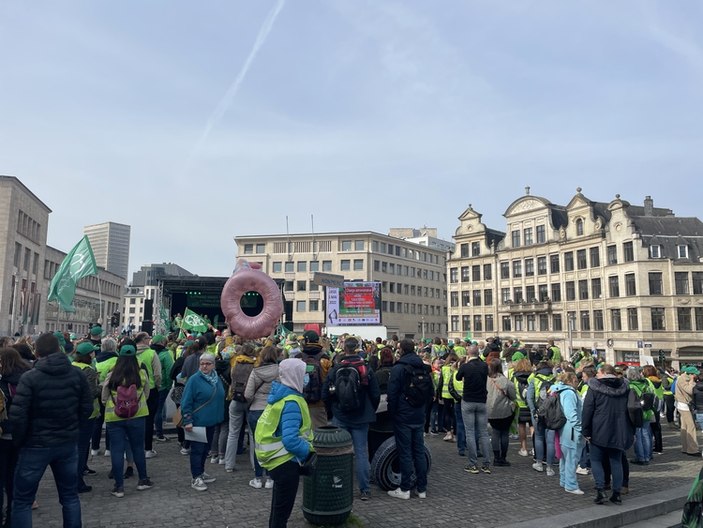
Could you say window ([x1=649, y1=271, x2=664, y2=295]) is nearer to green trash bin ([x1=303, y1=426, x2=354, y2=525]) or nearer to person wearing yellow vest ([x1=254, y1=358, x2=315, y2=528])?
green trash bin ([x1=303, y1=426, x2=354, y2=525])

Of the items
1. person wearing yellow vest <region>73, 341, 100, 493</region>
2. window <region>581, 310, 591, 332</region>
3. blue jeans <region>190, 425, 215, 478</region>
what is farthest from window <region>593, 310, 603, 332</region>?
person wearing yellow vest <region>73, 341, 100, 493</region>

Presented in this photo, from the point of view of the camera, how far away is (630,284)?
4375 cm

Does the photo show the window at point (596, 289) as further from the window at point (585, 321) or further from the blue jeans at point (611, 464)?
the blue jeans at point (611, 464)

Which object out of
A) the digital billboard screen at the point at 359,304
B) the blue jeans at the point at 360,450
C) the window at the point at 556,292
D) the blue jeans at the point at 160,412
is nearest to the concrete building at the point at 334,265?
the window at the point at 556,292

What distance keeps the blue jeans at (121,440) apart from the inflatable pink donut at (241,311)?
445 inches

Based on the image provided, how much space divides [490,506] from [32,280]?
62.4m

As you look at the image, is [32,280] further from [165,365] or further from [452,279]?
[165,365]

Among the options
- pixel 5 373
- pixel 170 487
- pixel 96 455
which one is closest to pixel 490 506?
pixel 170 487

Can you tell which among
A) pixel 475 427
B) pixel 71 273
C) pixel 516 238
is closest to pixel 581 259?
pixel 516 238

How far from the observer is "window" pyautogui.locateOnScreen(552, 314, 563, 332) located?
162 feet

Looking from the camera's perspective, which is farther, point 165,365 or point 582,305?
point 582,305

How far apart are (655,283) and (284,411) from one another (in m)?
46.5

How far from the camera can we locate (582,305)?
1874 inches

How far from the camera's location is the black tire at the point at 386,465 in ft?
22.6
